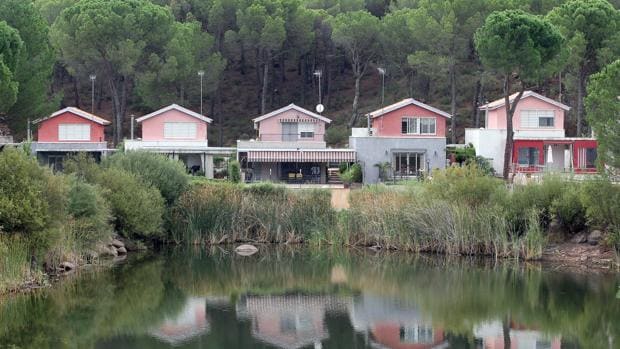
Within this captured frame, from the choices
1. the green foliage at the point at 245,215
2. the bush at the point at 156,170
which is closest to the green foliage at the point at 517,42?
the green foliage at the point at 245,215

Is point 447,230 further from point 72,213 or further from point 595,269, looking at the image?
point 72,213

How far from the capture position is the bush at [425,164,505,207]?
33.2 meters

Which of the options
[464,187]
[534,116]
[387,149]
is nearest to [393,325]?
[464,187]

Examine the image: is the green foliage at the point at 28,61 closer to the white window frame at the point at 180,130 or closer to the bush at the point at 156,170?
the white window frame at the point at 180,130

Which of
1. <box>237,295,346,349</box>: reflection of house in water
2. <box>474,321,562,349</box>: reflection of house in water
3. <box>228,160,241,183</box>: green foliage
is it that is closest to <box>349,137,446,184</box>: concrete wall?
<box>228,160,241,183</box>: green foliage

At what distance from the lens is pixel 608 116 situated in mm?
31703

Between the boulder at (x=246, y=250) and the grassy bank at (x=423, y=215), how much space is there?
1436mm

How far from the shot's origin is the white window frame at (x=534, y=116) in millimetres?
51625

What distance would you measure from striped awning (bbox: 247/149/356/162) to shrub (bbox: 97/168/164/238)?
15.3m

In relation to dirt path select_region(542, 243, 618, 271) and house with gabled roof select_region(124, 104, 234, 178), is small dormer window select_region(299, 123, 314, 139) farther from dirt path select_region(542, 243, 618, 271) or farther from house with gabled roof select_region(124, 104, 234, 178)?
dirt path select_region(542, 243, 618, 271)

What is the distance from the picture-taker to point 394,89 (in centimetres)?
6412

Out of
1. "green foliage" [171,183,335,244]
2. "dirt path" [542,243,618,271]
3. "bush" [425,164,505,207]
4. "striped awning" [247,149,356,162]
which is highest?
"striped awning" [247,149,356,162]

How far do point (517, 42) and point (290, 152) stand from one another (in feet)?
42.8

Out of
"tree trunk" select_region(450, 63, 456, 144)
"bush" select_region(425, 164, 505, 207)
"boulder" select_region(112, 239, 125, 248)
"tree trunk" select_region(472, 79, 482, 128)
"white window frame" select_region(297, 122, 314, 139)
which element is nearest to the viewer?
"bush" select_region(425, 164, 505, 207)
